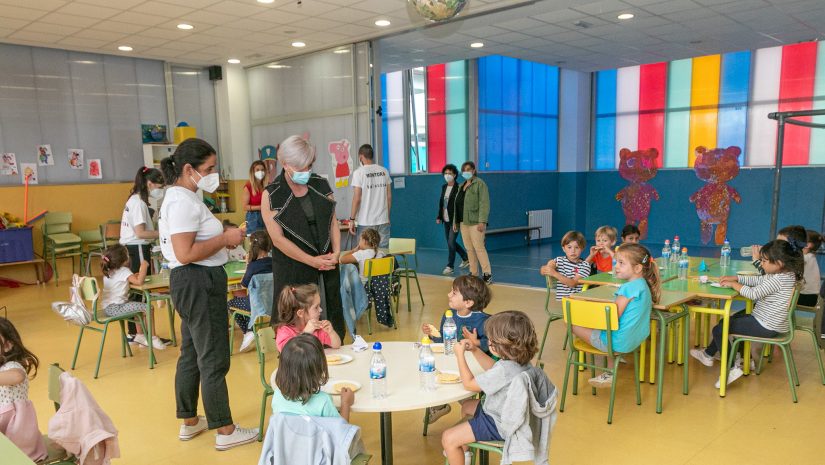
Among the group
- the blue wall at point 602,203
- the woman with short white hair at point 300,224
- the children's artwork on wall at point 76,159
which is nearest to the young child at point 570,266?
the woman with short white hair at point 300,224

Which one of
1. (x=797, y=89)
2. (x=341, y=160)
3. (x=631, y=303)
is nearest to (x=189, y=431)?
(x=631, y=303)

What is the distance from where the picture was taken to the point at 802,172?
981 centimetres

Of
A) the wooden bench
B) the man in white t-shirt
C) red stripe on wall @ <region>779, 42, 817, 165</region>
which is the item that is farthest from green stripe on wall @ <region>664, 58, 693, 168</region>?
the man in white t-shirt

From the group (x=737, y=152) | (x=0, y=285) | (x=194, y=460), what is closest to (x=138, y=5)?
(x=0, y=285)

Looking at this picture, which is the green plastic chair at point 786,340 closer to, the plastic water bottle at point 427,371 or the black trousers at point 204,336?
the plastic water bottle at point 427,371

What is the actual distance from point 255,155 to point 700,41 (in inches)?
292

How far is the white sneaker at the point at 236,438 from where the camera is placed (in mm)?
3232

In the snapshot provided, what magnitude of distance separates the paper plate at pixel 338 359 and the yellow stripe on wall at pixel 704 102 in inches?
393

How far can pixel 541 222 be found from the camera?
480 inches

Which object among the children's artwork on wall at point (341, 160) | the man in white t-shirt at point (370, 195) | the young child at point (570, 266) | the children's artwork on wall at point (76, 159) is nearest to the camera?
the young child at point (570, 266)

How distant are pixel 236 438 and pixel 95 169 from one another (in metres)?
7.55

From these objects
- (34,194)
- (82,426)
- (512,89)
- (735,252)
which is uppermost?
(512,89)

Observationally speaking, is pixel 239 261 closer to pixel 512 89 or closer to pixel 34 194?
pixel 34 194

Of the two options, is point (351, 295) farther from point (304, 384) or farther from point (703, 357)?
point (304, 384)
